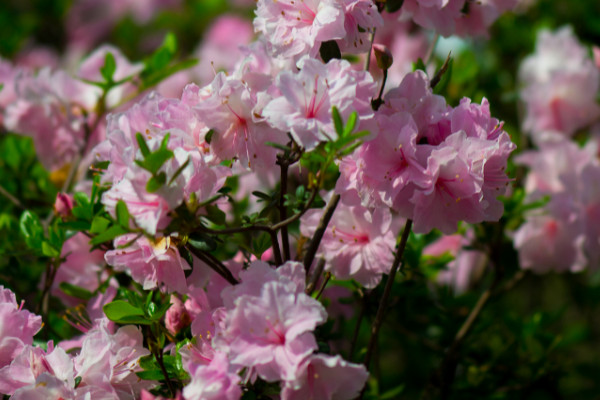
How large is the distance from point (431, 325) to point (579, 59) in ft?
3.52

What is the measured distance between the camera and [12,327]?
119 centimetres

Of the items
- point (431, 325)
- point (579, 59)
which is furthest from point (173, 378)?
point (579, 59)

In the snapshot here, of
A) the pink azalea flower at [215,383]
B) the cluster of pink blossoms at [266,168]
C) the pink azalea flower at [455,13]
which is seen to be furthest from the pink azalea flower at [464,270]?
the pink azalea flower at [215,383]

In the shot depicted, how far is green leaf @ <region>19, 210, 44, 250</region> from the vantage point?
4.58 ft

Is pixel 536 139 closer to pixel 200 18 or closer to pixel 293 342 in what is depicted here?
pixel 293 342

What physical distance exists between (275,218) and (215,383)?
68 centimetres

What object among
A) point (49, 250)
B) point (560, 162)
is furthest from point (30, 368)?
point (560, 162)

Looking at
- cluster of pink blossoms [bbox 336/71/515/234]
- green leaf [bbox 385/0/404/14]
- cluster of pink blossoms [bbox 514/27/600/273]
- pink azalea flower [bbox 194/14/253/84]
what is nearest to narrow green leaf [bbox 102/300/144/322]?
cluster of pink blossoms [bbox 336/71/515/234]

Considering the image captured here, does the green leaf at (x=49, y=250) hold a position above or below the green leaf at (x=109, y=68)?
below

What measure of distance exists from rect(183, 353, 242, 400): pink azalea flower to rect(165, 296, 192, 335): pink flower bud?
224 millimetres

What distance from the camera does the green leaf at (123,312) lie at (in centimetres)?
116

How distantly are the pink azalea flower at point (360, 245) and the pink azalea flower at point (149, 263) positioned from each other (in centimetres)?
27

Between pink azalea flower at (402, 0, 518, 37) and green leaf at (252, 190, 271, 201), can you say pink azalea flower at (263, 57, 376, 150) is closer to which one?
green leaf at (252, 190, 271, 201)

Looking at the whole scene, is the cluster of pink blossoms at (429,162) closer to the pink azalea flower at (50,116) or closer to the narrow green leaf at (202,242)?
the narrow green leaf at (202,242)
